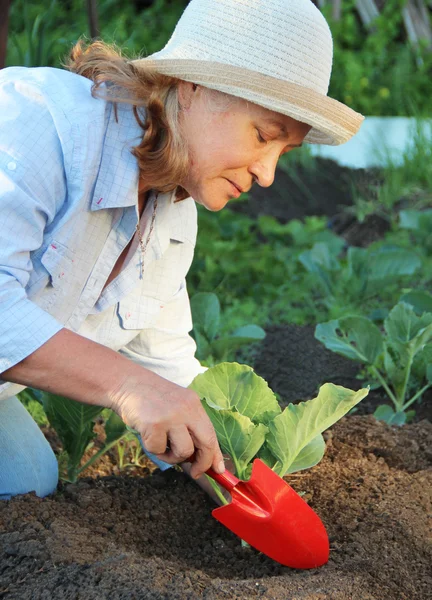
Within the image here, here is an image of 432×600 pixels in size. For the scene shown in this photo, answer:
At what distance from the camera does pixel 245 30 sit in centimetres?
168

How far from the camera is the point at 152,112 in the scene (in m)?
1.76

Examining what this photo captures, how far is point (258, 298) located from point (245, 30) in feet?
7.90

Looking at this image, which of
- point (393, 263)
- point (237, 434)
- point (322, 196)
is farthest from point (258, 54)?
point (322, 196)

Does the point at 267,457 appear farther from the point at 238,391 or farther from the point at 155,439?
the point at 155,439

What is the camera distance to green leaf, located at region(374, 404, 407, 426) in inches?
103

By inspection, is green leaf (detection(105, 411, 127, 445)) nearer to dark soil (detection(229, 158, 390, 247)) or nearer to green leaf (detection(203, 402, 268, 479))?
green leaf (detection(203, 402, 268, 479))

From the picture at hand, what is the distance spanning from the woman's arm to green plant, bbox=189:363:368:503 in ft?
0.79

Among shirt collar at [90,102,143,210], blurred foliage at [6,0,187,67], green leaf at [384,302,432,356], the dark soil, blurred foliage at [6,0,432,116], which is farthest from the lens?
blurred foliage at [6,0,187,67]

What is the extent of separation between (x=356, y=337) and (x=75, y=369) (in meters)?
1.31

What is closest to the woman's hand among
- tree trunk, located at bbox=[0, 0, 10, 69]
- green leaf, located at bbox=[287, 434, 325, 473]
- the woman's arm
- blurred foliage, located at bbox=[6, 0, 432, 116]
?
the woman's arm

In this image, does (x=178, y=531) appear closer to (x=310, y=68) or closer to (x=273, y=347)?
(x=310, y=68)

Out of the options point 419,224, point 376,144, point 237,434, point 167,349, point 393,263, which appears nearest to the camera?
point 237,434

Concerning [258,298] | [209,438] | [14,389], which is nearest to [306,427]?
[209,438]

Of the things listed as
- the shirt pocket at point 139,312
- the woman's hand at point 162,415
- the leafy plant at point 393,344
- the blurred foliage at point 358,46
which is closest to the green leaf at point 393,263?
the leafy plant at point 393,344
